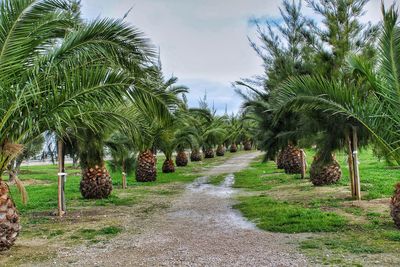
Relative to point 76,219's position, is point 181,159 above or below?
above

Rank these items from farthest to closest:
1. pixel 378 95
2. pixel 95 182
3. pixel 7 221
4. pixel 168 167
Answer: pixel 168 167, pixel 95 182, pixel 378 95, pixel 7 221

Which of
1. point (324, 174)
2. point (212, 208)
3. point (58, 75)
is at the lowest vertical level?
point (212, 208)

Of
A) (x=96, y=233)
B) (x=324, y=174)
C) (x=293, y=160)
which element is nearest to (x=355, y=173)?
(x=324, y=174)

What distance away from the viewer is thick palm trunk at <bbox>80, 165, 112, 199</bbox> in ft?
40.7

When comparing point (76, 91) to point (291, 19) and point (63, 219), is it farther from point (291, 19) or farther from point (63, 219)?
point (291, 19)

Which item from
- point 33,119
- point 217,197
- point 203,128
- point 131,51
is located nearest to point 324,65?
point 217,197

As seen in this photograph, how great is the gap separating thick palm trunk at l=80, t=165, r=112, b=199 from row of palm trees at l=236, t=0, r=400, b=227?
16.9 ft

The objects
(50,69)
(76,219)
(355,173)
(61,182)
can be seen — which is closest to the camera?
(50,69)

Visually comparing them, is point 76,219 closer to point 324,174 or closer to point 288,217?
point 288,217

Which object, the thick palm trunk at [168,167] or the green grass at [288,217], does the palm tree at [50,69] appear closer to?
the green grass at [288,217]

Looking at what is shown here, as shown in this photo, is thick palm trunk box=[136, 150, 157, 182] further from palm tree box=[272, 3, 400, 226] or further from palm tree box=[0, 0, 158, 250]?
palm tree box=[0, 0, 158, 250]

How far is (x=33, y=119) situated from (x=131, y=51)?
1.92 meters

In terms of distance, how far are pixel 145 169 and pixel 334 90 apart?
39.2ft

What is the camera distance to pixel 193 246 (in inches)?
264
